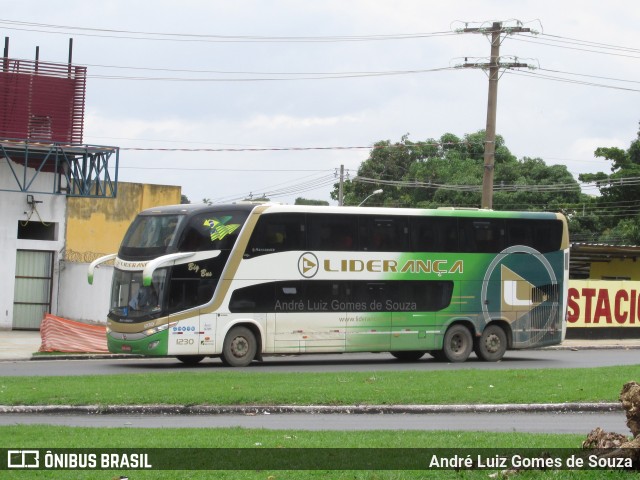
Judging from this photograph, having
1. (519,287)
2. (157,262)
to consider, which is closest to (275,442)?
(157,262)

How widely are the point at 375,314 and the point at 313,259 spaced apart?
2319 mm

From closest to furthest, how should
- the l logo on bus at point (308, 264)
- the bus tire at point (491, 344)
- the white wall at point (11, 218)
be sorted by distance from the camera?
1. the l logo on bus at point (308, 264)
2. the bus tire at point (491, 344)
3. the white wall at point (11, 218)

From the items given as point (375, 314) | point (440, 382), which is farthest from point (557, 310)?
point (440, 382)

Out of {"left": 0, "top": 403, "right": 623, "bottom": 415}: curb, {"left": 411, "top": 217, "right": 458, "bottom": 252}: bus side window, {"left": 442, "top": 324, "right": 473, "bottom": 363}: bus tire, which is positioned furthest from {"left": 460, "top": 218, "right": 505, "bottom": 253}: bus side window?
{"left": 0, "top": 403, "right": 623, "bottom": 415}: curb

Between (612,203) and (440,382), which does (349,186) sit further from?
(440,382)

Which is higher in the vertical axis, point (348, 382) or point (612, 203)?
point (612, 203)

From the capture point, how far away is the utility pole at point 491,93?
3441cm

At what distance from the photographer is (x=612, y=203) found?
66.1 m

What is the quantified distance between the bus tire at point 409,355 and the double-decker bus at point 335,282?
2.0 inches

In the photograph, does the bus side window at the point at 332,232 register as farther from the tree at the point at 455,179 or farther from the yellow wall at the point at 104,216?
the tree at the point at 455,179

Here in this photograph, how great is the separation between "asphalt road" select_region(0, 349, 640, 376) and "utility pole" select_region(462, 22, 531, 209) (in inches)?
209

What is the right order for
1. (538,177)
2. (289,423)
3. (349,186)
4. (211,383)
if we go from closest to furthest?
1. (289,423)
2. (211,383)
3. (538,177)
4. (349,186)

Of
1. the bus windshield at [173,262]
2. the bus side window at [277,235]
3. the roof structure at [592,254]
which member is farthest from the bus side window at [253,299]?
the roof structure at [592,254]

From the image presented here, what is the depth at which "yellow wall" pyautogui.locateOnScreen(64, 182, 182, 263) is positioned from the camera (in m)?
40.4
